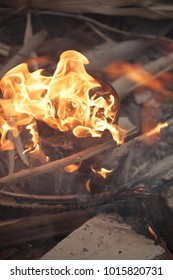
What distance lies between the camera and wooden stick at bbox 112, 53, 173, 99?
13.6ft

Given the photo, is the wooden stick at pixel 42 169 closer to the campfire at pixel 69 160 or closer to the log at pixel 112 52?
the campfire at pixel 69 160

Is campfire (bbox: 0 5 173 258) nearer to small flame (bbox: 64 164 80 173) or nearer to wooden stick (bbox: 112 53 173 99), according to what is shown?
small flame (bbox: 64 164 80 173)

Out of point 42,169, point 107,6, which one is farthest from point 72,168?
point 107,6

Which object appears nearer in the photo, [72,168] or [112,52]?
[72,168]

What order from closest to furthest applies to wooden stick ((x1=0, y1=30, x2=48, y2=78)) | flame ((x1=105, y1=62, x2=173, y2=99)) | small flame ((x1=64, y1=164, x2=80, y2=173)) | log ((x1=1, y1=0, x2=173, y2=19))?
small flame ((x1=64, y1=164, x2=80, y2=173)) → wooden stick ((x1=0, y1=30, x2=48, y2=78)) → flame ((x1=105, y1=62, x2=173, y2=99)) → log ((x1=1, y1=0, x2=173, y2=19))

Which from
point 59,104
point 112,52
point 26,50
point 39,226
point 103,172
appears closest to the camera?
point 39,226

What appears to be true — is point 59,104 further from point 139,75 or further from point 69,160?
point 139,75

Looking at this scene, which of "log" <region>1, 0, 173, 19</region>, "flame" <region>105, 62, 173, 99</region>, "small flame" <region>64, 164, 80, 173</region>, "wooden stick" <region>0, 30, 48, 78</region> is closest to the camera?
"small flame" <region>64, 164, 80, 173</region>

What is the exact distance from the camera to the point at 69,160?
300 centimetres

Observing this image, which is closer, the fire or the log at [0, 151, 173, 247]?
the log at [0, 151, 173, 247]

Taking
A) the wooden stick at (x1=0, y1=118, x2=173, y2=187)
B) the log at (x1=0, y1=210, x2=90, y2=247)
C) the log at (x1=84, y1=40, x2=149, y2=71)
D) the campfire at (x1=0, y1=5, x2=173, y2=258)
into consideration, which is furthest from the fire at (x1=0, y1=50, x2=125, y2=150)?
the log at (x1=84, y1=40, x2=149, y2=71)

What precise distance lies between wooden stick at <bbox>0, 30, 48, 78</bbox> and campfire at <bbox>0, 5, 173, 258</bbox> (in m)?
0.59

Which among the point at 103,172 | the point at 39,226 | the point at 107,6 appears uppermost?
the point at 107,6

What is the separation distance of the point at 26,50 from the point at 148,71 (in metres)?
1.13
